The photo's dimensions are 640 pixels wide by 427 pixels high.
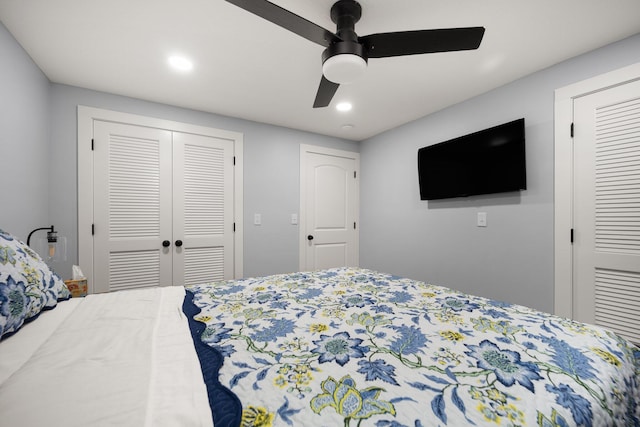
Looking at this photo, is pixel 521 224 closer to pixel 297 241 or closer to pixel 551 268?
pixel 551 268

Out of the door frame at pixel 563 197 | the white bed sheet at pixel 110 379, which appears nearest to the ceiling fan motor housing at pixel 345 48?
the white bed sheet at pixel 110 379

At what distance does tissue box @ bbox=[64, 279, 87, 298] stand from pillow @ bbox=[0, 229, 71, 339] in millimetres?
706

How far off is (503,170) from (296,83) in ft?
6.37

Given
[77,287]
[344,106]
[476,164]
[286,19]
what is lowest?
[77,287]

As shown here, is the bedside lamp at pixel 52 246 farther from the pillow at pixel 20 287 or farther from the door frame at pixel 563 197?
the door frame at pixel 563 197

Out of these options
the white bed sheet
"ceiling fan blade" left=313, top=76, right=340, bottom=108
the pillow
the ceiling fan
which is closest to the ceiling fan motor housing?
the ceiling fan

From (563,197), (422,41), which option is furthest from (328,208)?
(422,41)

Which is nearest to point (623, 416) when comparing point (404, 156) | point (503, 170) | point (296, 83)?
point (503, 170)

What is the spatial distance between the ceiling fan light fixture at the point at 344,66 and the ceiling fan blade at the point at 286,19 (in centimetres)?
10

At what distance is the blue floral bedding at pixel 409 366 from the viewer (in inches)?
24.3

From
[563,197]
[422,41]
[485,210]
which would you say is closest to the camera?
[422,41]

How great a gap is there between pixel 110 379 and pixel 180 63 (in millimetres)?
2115

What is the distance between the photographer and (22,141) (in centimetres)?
184

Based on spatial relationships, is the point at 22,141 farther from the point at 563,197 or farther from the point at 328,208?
the point at 563,197
